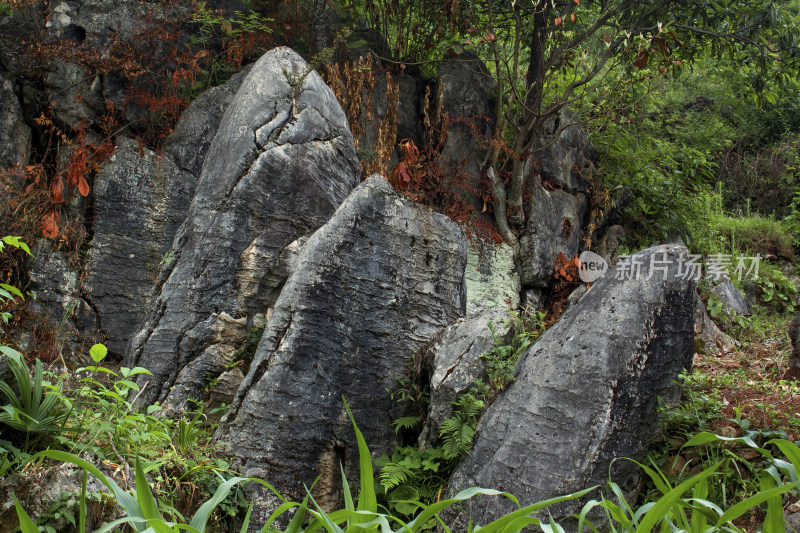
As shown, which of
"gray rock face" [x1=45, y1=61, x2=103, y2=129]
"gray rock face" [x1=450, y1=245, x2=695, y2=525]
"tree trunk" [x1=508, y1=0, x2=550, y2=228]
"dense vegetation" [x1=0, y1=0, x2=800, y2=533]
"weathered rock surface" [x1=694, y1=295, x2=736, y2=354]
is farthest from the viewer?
"tree trunk" [x1=508, y1=0, x2=550, y2=228]

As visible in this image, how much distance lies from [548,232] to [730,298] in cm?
256

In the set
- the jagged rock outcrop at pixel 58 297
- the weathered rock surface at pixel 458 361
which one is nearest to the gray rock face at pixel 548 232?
the weathered rock surface at pixel 458 361

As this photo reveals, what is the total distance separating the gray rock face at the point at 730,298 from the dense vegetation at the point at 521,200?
0.17m

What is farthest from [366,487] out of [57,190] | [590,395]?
[57,190]

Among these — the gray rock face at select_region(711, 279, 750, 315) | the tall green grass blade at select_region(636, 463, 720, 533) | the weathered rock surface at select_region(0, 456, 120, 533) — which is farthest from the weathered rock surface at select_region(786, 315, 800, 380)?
the weathered rock surface at select_region(0, 456, 120, 533)

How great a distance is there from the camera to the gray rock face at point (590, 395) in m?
4.04

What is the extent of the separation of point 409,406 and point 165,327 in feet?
7.52

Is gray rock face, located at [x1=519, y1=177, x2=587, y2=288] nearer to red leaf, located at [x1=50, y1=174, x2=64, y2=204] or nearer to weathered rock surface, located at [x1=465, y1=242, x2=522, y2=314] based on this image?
weathered rock surface, located at [x1=465, y1=242, x2=522, y2=314]

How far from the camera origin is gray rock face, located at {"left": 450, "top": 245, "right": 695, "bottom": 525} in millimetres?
4043

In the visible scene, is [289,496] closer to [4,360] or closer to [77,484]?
[77,484]

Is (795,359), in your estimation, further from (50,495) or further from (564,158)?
(50,495)

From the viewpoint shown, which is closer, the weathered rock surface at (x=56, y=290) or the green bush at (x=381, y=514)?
the green bush at (x=381, y=514)

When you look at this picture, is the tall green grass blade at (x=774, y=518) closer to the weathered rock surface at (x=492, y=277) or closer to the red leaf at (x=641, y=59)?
the weathered rock surface at (x=492, y=277)

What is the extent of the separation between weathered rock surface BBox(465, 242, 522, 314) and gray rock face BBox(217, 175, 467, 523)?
211 cm
